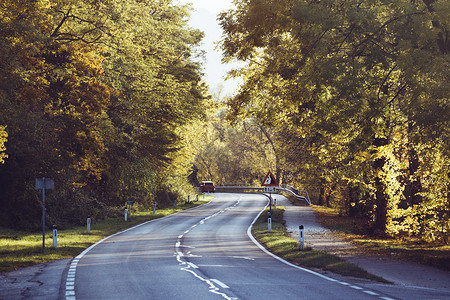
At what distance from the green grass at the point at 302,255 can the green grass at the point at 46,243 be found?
7.45 meters

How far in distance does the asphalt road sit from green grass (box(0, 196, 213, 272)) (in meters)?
0.92

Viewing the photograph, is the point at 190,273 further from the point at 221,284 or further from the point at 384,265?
the point at 384,265

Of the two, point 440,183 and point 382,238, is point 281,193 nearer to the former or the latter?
point 382,238

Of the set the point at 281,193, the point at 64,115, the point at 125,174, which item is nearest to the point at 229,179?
the point at 281,193

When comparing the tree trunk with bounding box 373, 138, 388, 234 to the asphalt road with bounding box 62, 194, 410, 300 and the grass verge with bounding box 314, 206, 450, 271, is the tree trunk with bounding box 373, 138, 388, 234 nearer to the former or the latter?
the grass verge with bounding box 314, 206, 450, 271

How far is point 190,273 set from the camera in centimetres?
1322

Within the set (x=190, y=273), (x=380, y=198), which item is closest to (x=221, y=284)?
(x=190, y=273)

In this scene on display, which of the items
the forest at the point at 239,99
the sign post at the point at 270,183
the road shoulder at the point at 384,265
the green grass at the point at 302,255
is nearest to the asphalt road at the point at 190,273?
the green grass at the point at 302,255

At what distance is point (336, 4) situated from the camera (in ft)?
54.8

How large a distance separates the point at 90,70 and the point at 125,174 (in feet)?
38.2

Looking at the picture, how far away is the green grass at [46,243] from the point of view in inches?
658

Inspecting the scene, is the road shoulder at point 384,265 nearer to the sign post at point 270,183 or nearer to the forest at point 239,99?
the sign post at point 270,183

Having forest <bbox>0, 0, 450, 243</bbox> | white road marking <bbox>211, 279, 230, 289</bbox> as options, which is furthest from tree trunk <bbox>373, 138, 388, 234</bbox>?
white road marking <bbox>211, 279, 230, 289</bbox>

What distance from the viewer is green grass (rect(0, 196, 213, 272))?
54.8ft
